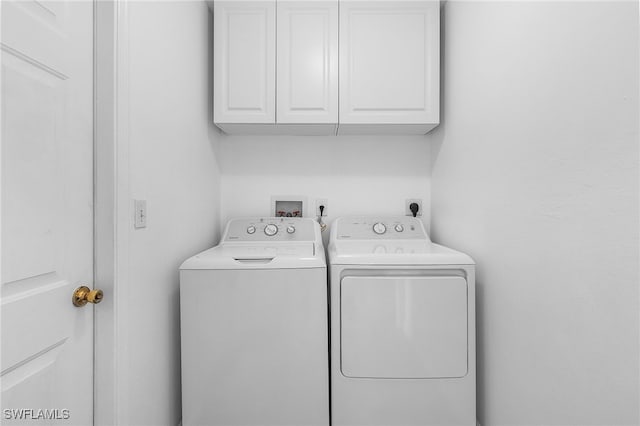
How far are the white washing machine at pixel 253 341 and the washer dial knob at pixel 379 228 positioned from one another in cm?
61

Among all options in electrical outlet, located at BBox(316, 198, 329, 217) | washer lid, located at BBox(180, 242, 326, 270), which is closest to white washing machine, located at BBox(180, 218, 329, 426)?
washer lid, located at BBox(180, 242, 326, 270)

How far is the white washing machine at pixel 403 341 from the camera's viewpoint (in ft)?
4.21

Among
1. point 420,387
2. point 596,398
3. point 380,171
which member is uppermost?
point 380,171

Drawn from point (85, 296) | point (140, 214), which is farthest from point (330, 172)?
point (85, 296)

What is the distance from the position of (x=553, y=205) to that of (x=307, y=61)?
1.34m

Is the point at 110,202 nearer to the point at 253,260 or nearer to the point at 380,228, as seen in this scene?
the point at 253,260

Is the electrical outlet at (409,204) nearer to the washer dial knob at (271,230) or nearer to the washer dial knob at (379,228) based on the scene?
the washer dial knob at (379,228)

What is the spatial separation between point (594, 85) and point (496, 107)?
449 mm

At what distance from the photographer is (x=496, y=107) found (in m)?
1.24

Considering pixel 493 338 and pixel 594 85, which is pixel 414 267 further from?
pixel 594 85

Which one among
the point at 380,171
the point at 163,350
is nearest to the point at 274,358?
the point at 163,350

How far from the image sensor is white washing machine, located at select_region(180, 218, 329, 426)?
4.19 feet

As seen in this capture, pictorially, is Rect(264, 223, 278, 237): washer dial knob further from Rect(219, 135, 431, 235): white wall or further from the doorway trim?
the doorway trim

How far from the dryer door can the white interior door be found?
98 cm
